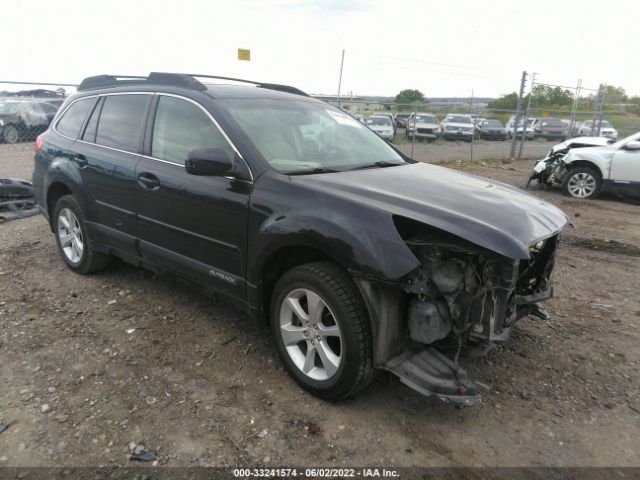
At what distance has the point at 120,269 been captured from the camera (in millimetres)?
4965

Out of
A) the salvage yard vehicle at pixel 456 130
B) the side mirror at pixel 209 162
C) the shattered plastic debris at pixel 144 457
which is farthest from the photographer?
the salvage yard vehicle at pixel 456 130

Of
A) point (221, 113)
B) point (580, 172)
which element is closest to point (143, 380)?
point (221, 113)

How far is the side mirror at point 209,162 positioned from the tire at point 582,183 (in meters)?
8.58

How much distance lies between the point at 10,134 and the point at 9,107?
887mm

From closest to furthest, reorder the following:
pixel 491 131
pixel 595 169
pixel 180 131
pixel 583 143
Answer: pixel 180 131, pixel 595 169, pixel 583 143, pixel 491 131

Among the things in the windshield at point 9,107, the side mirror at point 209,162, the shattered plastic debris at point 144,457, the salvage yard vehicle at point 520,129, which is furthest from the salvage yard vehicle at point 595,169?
the windshield at point 9,107

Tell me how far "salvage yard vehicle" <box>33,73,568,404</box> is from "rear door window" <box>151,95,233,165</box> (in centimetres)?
1

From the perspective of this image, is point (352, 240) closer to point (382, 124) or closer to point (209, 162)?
point (209, 162)

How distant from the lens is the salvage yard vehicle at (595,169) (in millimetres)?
9078

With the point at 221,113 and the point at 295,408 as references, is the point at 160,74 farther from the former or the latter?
the point at 295,408

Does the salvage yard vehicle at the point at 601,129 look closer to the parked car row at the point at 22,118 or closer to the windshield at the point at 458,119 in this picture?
the windshield at the point at 458,119

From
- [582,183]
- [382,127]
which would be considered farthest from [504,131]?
[582,183]

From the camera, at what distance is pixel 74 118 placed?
4723 mm

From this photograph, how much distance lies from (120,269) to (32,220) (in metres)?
2.64
